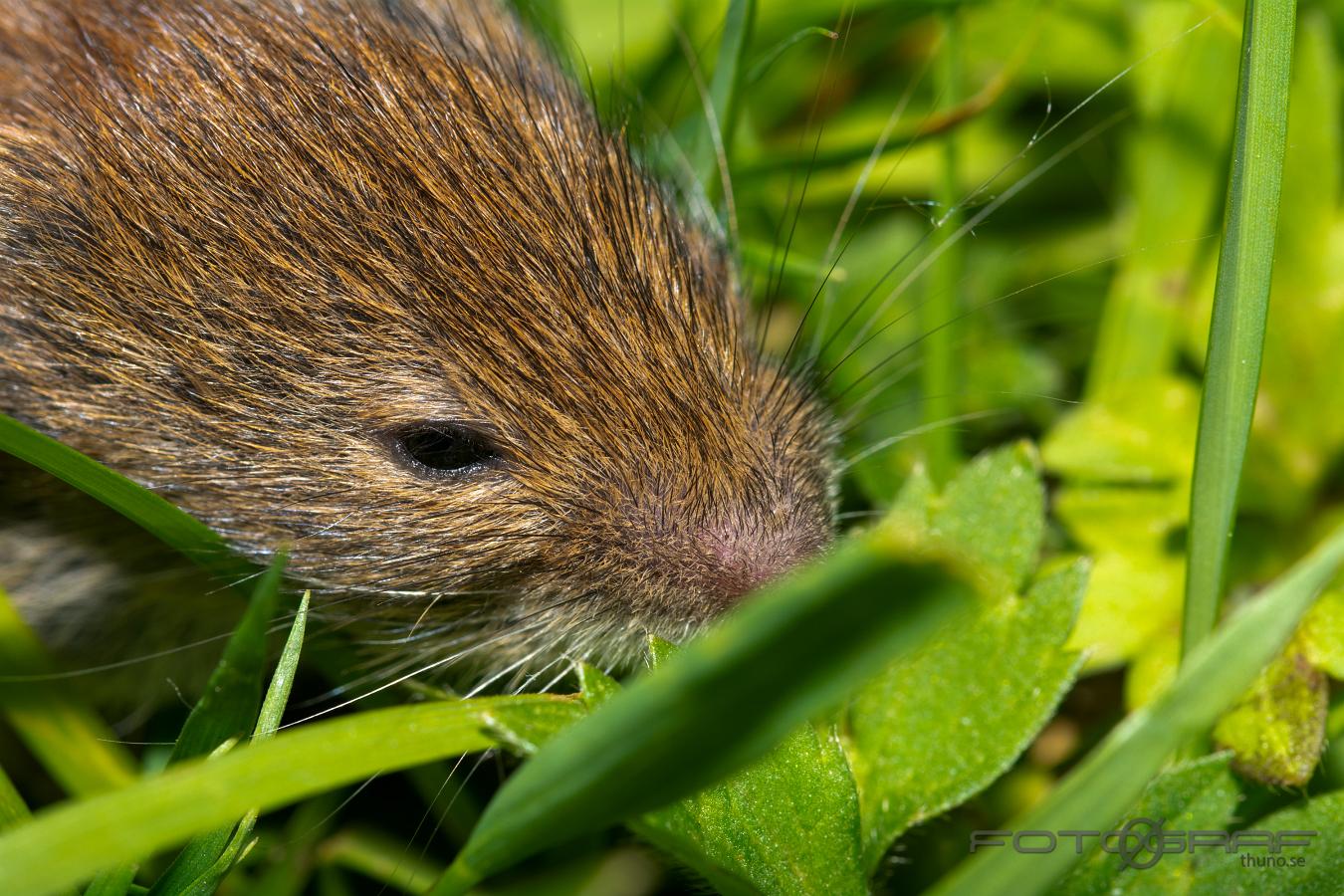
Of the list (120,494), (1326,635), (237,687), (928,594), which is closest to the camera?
(928,594)

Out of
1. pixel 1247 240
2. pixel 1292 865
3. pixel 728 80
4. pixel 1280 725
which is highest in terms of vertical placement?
pixel 728 80

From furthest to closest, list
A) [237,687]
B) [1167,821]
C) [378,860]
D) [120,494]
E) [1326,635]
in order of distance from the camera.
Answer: [378,860] < [1326,635] < [120,494] < [1167,821] < [237,687]

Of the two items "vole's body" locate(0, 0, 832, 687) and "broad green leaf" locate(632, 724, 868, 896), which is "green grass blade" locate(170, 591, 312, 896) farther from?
"broad green leaf" locate(632, 724, 868, 896)

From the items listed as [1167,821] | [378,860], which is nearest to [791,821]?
[1167,821]

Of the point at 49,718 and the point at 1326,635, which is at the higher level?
the point at 49,718

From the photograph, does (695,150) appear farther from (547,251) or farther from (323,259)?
(323,259)

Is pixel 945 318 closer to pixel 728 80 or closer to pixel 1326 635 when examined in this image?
pixel 728 80

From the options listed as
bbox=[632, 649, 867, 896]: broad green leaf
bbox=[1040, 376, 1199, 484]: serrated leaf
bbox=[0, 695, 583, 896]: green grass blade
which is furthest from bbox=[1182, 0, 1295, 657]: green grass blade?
bbox=[0, 695, 583, 896]: green grass blade
